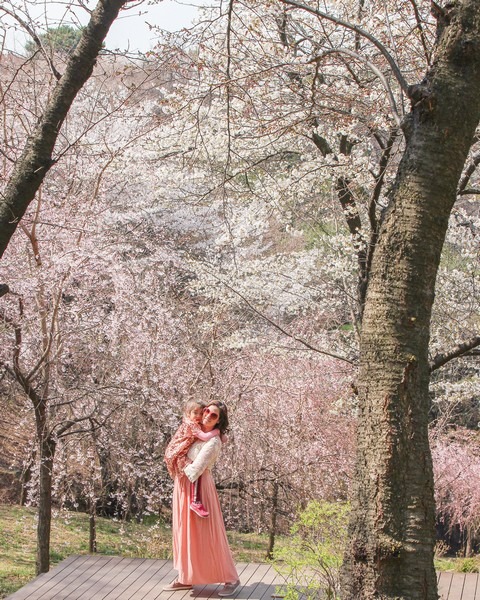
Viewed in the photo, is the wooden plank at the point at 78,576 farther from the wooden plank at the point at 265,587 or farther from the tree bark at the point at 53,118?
the tree bark at the point at 53,118

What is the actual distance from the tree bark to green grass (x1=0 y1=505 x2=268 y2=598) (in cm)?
576

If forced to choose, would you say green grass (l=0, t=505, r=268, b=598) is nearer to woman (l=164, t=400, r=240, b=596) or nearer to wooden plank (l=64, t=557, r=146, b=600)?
wooden plank (l=64, t=557, r=146, b=600)

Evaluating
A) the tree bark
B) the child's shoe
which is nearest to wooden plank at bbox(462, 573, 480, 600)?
the child's shoe

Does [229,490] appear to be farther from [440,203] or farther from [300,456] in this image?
[440,203]

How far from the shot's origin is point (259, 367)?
37.9 feet

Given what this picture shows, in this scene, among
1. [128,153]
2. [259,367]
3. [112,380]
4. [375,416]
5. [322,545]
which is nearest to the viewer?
[375,416]

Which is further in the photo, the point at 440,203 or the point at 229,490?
the point at 229,490

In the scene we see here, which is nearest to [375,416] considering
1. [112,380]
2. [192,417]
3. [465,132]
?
[465,132]

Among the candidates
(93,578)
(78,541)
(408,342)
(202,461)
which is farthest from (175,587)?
(78,541)

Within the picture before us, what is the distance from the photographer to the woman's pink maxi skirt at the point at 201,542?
5.86 meters

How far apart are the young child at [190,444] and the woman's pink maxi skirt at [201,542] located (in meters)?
0.05

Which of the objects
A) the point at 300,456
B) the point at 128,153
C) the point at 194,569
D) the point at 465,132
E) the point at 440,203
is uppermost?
the point at 128,153

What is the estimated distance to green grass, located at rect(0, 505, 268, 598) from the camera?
Result: 948cm

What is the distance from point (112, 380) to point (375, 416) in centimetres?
634
